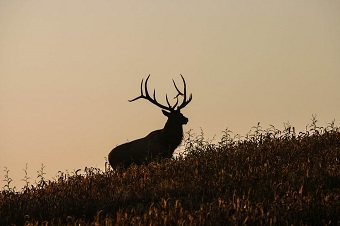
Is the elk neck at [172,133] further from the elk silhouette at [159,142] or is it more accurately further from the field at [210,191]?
the field at [210,191]

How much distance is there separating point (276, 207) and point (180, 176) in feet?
12.2

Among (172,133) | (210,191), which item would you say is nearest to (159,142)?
(172,133)

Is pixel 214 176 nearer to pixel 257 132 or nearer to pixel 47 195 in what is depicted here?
pixel 47 195

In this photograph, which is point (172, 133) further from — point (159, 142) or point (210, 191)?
point (210, 191)

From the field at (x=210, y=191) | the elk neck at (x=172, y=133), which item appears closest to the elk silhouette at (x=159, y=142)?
the elk neck at (x=172, y=133)

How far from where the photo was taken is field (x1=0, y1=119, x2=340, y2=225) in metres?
7.98

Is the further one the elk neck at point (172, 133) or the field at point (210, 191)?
the elk neck at point (172, 133)

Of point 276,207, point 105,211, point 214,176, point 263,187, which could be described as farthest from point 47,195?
point 276,207

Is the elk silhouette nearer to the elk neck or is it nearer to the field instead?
the elk neck

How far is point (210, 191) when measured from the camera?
10055mm

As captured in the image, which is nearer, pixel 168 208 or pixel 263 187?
pixel 168 208

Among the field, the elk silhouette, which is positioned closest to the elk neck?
the elk silhouette

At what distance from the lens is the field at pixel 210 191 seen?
7.98 meters

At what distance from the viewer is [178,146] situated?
60.0 ft
